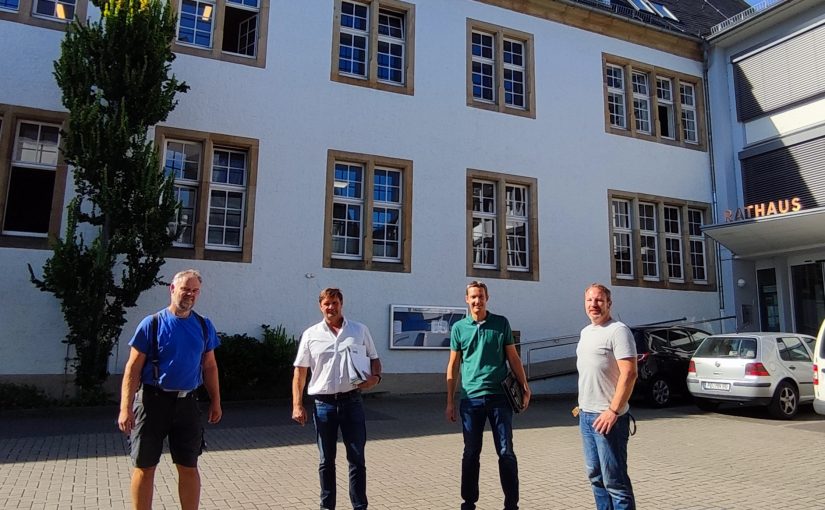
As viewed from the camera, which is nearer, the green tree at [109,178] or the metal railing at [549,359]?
the green tree at [109,178]

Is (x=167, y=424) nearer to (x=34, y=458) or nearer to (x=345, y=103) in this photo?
(x=34, y=458)

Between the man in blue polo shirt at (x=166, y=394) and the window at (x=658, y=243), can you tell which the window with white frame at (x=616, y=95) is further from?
the man in blue polo shirt at (x=166, y=394)

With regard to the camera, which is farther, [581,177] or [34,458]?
[581,177]

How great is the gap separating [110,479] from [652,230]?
14.9 metres

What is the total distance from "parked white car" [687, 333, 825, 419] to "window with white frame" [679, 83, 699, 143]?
8786 millimetres

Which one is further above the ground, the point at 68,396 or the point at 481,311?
the point at 481,311

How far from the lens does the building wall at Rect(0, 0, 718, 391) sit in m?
11.4

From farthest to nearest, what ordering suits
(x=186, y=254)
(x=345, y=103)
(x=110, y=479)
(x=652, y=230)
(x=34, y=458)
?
1. (x=652, y=230)
2. (x=345, y=103)
3. (x=186, y=254)
4. (x=34, y=458)
5. (x=110, y=479)

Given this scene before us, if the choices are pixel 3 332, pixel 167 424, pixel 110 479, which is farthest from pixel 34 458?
pixel 3 332

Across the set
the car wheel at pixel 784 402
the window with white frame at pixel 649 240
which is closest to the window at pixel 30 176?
the car wheel at pixel 784 402

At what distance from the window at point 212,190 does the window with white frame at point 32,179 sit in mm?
1838

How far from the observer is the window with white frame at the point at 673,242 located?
17.5 meters

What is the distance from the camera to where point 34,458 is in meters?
6.82

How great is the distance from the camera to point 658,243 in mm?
17234
